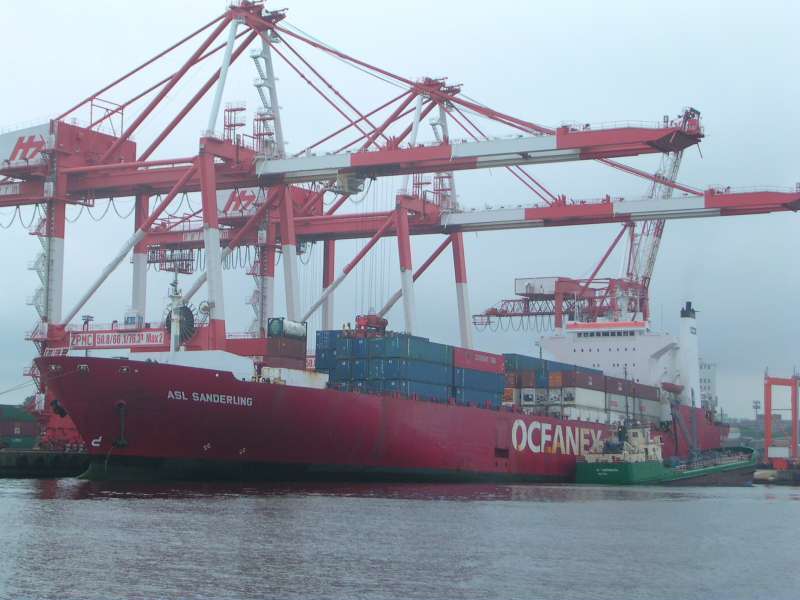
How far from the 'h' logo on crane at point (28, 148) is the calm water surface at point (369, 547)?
14291 millimetres

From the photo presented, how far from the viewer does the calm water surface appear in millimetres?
15172

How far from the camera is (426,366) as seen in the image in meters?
36.8

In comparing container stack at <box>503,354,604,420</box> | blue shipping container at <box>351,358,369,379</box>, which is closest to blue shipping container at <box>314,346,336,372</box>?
blue shipping container at <box>351,358,369,379</box>

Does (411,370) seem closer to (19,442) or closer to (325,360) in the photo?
(325,360)

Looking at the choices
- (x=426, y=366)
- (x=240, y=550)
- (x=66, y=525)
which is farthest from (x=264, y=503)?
(x=426, y=366)

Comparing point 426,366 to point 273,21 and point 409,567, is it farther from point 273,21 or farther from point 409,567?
point 409,567

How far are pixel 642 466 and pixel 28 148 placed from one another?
2479cm

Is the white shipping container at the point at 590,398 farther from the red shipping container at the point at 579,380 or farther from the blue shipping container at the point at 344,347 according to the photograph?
the blue shipping container at the point at 344,347

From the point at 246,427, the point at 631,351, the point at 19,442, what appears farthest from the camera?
the point at 631,351

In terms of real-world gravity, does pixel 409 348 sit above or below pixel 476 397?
→ above

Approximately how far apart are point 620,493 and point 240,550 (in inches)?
808

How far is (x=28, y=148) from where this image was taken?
38375 mm

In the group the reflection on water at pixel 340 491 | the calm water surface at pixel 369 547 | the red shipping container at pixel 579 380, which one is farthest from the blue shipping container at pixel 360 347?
the red shipping container at pixel 579 380

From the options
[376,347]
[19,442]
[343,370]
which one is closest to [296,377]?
[343,370]
